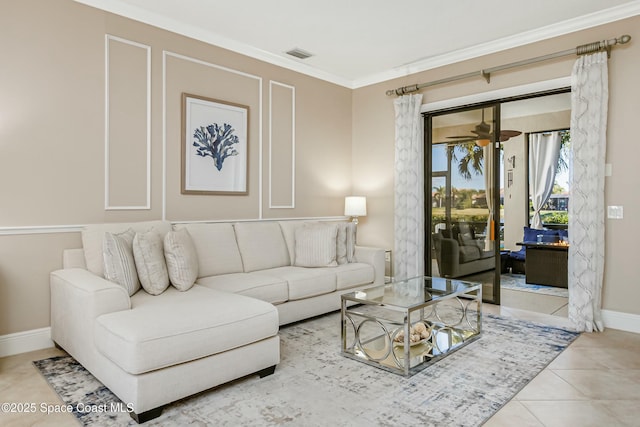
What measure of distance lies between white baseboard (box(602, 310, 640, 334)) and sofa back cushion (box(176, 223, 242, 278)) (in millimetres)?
3378

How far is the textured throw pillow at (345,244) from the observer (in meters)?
4.35

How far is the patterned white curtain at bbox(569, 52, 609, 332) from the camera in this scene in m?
3.67

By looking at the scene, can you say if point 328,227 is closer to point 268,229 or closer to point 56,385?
point 268,229

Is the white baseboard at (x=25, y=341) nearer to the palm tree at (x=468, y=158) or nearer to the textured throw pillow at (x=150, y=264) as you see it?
the textured throw pillow at (x=150, y=264)

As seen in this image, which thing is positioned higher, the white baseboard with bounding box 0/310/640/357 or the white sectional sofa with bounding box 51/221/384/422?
the white sectional sofa with bounding box 51/221/384/422

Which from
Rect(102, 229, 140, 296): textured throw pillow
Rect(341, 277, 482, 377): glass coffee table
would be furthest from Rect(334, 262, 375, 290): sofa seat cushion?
Rect(102, 229, 140, 296): textured throw pillow

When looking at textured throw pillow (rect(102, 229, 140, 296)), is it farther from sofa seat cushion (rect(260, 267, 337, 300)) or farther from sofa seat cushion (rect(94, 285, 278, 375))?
sofa seat cushion (rect(260, 267, 337, 300))

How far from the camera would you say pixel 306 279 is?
3.75m

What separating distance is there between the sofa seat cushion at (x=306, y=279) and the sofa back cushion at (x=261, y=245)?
123mm

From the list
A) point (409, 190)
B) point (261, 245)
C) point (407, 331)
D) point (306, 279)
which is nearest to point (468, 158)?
point (409, 190)

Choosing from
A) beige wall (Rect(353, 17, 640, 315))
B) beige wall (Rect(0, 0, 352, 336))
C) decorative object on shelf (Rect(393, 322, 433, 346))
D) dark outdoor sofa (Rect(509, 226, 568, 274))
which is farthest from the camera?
dark outdoor sofa (Rect(509, 226, 568, 274))

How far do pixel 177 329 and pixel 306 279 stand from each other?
1.70m

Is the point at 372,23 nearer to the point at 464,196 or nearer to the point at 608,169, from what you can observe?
the point at 464,196

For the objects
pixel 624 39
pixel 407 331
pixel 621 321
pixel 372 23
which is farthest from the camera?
pixel 372 23
